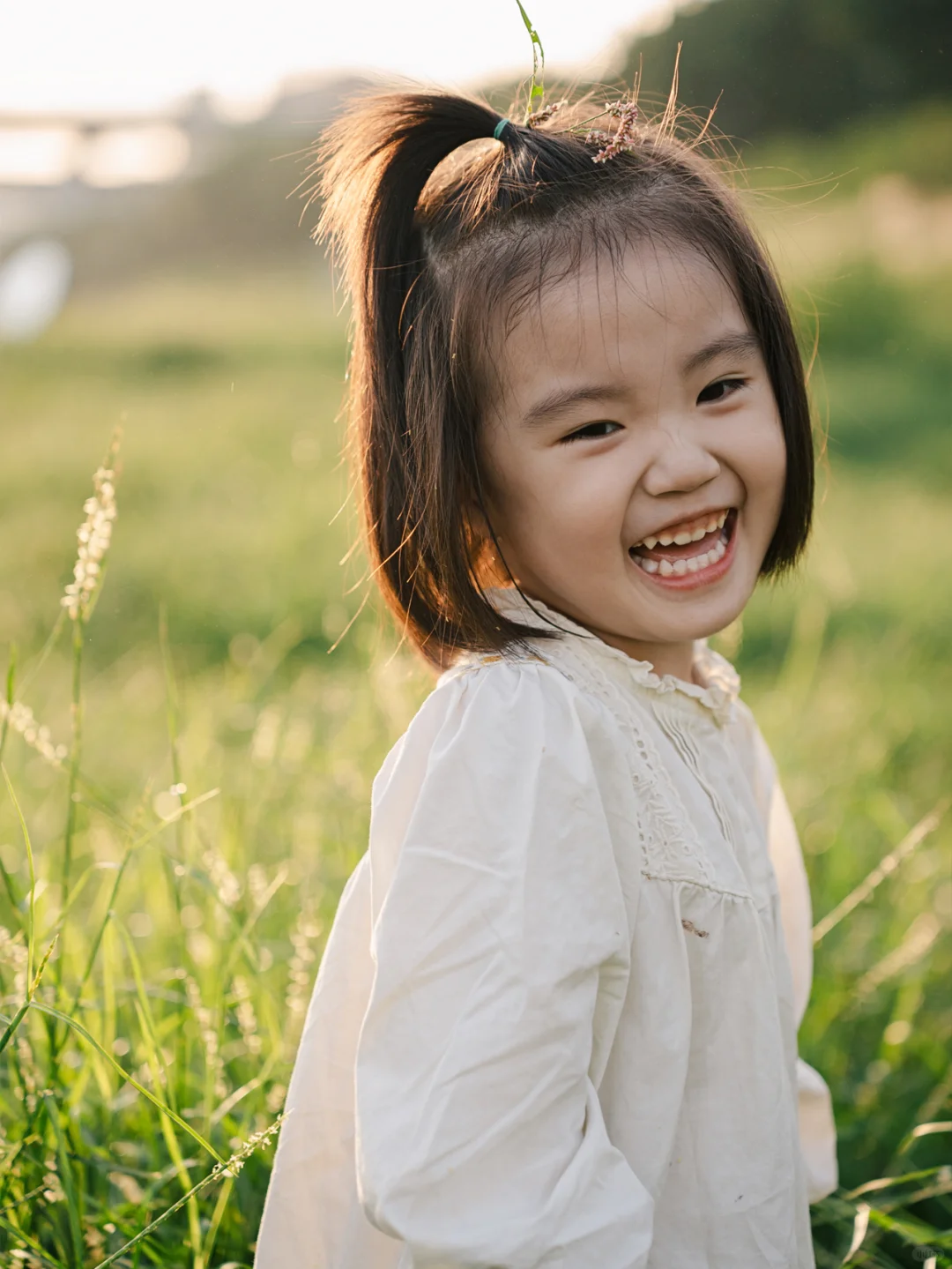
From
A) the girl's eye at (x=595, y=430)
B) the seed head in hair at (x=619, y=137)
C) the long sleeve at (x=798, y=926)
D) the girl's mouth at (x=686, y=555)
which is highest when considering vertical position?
the seed head in hair at (x=619, y=137)

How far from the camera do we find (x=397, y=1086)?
112 cm

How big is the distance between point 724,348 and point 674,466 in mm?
143

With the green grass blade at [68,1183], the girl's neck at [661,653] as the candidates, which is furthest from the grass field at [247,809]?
the girl's neck at [661,653]

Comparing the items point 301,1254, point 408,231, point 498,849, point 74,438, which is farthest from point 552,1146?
point 74,438

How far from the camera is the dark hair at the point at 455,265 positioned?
4.33ft

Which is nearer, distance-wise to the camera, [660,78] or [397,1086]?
[397,1086]

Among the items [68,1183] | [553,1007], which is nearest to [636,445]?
[553,1007]

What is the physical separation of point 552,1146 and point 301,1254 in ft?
1.19

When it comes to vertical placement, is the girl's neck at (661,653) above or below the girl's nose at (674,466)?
below

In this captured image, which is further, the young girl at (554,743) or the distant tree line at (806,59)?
the distant tree line at (806,59)

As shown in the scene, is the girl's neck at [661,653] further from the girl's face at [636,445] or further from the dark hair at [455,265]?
the dark hair at [455,265]

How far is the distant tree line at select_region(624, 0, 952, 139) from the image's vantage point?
10398 millimetres

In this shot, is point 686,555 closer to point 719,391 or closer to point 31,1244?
point 719,391

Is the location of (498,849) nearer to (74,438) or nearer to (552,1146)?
(552,1146)
